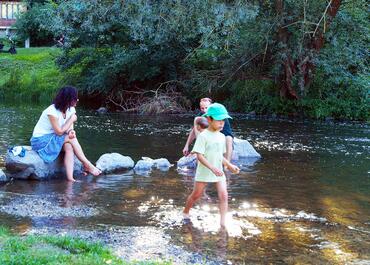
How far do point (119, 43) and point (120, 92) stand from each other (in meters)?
2.59

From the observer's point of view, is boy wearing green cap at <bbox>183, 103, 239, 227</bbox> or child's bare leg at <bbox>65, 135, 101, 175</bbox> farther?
child's bare leg at <bbox>65, 135, 101, 175</bbox>

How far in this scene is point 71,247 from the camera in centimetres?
595

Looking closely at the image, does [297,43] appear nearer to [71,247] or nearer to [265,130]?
[265,130]

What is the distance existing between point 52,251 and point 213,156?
9.33 feet

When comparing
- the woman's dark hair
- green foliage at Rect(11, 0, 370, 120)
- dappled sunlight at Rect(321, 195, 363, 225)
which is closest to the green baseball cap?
dappled sunlight at Rect(321, 195, 363, 225)

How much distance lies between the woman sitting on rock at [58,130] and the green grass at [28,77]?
2431 centimetres

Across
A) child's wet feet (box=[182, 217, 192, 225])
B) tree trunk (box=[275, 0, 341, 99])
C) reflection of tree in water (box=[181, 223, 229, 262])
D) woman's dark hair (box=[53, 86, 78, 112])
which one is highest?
tree trunk (box=[275, 0, 341, 99])

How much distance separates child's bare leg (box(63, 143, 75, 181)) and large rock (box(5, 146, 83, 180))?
0.28 metres

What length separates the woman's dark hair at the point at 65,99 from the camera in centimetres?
1034

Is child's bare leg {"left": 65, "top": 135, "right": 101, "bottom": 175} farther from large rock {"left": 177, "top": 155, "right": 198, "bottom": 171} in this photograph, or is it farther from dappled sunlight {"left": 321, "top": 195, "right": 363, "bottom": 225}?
dappled sunlight {"left": 321, "top": 195, "right": 363, "bottom": 225}

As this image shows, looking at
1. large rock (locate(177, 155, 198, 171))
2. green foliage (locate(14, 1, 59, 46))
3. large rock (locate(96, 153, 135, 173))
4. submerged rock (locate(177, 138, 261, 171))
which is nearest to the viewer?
large rock (locate(96, 153, 135, 173))

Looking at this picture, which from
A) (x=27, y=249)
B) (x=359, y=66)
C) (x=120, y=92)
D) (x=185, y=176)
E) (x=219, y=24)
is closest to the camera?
(x=27, y=249)

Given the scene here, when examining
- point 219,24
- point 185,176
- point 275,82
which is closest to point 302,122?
point 275,82

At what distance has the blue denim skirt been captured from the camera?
34.5 ft
